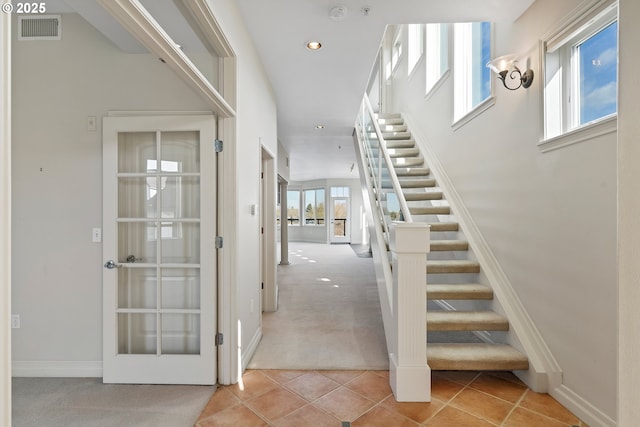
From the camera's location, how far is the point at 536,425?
76.5 inches

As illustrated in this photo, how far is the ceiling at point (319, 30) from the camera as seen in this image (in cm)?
232

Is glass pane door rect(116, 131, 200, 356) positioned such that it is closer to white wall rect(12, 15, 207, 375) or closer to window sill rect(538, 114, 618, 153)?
white wall rect(12, 15, 207, 375)

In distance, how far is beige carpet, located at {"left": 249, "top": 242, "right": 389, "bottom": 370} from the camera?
2.80m

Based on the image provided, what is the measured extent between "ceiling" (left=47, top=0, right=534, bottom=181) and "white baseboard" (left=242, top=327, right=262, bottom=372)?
238 centimetres

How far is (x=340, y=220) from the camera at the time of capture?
13594 mm

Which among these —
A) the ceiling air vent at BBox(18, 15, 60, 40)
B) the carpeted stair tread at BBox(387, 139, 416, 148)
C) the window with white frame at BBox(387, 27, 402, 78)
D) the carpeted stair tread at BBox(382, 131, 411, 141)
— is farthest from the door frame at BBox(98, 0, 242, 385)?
the window with white frame at BBox(387, 27, 402, 78)

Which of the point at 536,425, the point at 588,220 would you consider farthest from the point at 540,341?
the point at 588,220

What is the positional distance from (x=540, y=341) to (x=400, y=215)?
1.40 metres

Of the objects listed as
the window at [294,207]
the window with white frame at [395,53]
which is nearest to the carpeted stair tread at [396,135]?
the window with white frame at [395,53]

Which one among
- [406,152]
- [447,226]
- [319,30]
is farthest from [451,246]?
[319,30]

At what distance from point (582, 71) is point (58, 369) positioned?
173 inches

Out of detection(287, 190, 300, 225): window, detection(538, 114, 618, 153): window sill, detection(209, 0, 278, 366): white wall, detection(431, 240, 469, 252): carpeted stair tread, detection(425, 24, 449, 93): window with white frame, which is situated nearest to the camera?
detection(538, 114, 618, 153): window sill

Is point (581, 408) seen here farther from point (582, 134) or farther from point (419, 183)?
point (419, 183)
